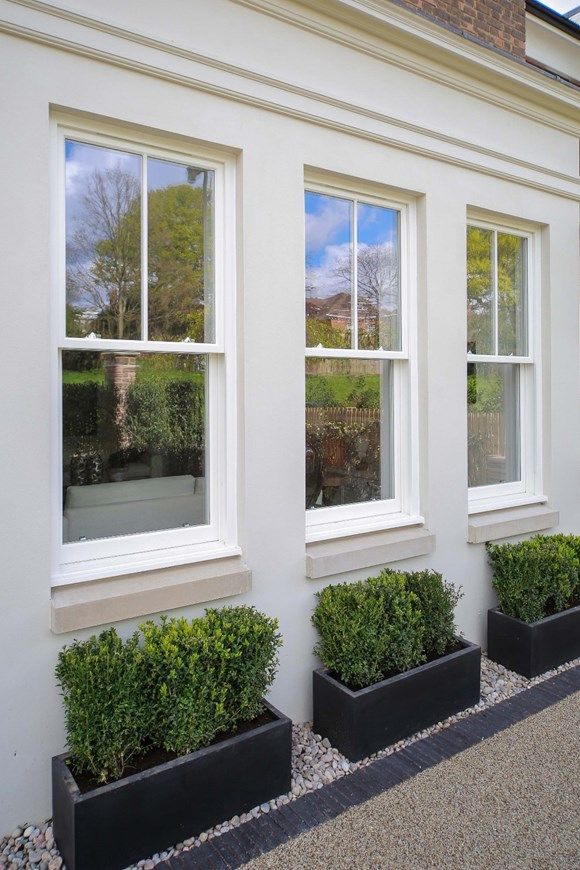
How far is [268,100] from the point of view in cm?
344

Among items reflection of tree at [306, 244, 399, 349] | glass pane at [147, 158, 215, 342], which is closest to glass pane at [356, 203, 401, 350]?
reflection of tree at [306, 244, 399, 349]

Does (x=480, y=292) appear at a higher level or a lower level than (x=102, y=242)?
higher

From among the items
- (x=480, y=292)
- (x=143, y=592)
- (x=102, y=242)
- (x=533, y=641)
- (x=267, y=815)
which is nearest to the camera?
(x=267, y=815)

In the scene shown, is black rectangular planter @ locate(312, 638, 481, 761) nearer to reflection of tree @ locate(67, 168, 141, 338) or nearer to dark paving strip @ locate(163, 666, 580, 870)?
dark paving strip @ locate(163, 666, 580, 870)

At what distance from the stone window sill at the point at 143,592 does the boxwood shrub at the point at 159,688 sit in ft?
0.34

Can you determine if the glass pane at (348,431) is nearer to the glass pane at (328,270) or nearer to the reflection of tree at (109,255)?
the glass pane at (328,270)

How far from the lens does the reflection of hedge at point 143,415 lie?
120 inches

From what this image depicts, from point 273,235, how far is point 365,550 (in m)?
2.04

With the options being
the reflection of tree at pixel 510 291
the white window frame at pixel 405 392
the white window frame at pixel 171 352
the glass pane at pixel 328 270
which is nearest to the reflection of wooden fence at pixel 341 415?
the white window frame at pixel 405 392

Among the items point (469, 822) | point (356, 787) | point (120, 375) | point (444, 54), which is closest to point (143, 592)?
point (120, 375)

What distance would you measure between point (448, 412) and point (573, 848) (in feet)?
8.78

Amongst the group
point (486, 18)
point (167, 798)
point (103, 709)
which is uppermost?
point (486, 18)

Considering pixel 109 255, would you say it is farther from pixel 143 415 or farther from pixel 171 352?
pixel 143 415

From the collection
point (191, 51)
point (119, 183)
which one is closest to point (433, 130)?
point (191, 51)
